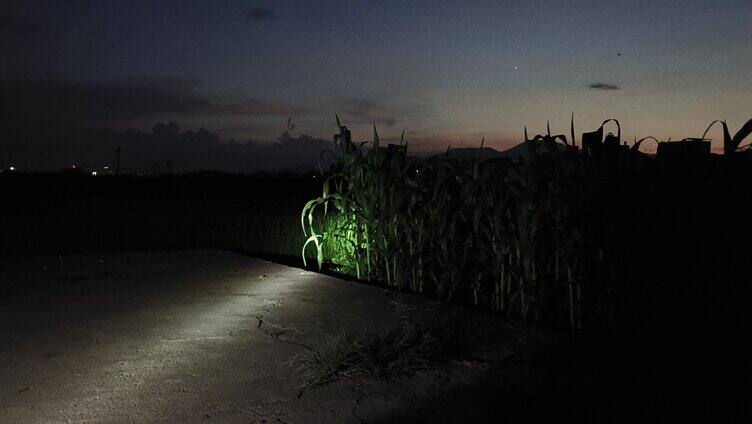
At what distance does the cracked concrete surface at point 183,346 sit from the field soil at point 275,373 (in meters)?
0.01

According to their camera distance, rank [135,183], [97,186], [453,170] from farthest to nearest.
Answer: [135,183] → [97,186] → [453,170]

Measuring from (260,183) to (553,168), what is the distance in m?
20.6

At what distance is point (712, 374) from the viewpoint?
158 inches

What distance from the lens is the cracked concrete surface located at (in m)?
3.28

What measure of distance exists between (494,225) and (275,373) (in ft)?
8.80

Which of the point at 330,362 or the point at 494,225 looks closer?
the point at 330,362

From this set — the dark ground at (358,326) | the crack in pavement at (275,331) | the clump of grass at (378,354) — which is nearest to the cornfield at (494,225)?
the dark ground at (358,326)

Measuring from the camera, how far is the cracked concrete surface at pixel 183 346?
3.28 m

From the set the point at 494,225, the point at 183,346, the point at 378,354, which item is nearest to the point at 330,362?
the point at 378,354

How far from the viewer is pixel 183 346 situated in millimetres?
4359

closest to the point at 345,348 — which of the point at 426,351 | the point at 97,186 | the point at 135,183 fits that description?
the point at 426,351

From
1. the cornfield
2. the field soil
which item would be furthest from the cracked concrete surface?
the cornfield

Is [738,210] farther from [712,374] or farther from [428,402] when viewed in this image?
[428,402]

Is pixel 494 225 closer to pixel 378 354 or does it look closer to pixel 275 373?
pixel 378 354
